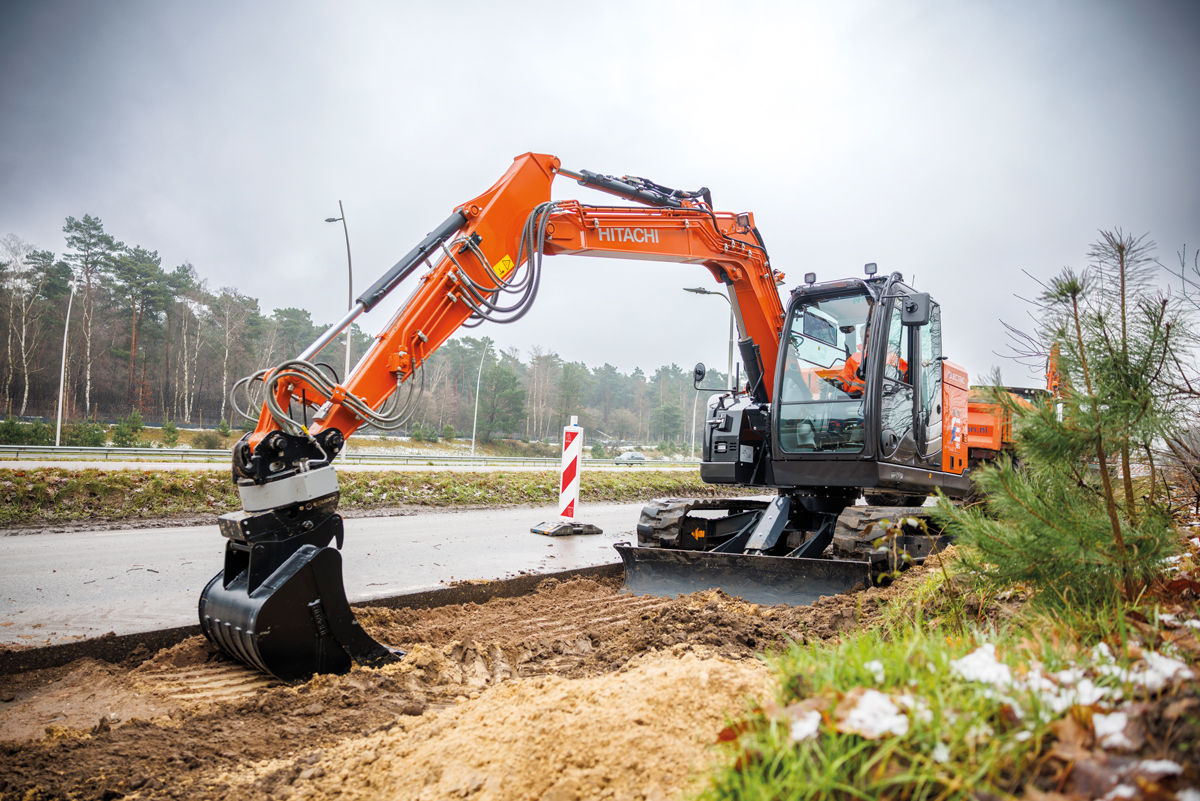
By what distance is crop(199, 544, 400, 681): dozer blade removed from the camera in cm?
348

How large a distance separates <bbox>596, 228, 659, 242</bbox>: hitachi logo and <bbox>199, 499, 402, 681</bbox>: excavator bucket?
3316 millimetres

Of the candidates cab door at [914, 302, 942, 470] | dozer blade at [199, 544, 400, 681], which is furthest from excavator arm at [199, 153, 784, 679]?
cab door at [914, 302, 942, 470]

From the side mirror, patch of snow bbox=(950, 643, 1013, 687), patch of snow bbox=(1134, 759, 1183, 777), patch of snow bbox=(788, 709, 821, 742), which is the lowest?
patch of snow bbox=(788, 709, 821, 742)

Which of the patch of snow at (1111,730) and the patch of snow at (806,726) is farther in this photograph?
the patch of snow at (806,726)

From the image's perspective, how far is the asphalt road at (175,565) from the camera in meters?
4.38

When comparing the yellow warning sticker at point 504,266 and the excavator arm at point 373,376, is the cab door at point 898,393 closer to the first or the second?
the excavator arm at point 373,376

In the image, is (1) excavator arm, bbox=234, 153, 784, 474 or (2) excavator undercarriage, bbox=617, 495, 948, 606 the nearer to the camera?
(1) excavator arm, bbox=234, 153, 784, 474

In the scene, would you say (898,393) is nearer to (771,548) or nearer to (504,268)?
(771,548)

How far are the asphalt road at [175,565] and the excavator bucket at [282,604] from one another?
2.68ft

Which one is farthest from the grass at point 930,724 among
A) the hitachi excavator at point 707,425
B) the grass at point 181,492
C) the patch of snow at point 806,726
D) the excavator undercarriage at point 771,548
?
the grass at point 181,492

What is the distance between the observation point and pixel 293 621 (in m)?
3.56

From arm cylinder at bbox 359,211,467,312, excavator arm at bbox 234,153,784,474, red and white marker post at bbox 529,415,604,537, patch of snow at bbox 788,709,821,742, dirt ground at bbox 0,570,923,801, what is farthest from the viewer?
red and white marker post at bbox 529,415,604,537

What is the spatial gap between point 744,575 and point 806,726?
392 cm

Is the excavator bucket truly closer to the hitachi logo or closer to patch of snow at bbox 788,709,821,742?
patch of snow at bbox 788,709,821,742
